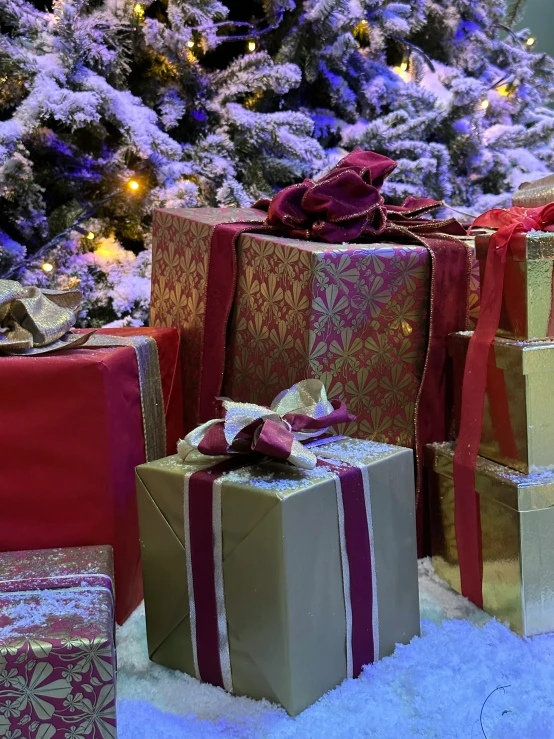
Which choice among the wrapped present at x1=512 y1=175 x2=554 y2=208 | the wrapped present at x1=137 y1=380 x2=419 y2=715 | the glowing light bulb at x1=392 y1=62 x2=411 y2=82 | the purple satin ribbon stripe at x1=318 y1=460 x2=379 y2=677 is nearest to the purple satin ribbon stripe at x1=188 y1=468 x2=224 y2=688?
the wrapped present at x1=137 y1=380 x2=419 y2=715

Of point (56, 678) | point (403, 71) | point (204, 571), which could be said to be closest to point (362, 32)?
point (403, 71)

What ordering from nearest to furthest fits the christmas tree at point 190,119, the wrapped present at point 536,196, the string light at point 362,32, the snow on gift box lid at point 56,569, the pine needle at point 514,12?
the snow on gift box lid at point 56,569 → the wrapped present at point 536,196 → the christmas tree at point 190,119 → the string light at point 362,32 → the pine needle at point 514,12

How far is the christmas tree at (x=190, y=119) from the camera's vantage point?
5.07 feet

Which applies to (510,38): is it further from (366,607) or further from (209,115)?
(366,607)

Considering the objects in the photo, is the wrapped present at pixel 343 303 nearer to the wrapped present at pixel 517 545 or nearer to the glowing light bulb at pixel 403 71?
the wrapped present at pixel 517 545

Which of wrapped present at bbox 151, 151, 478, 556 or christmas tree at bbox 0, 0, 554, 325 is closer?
wrapped present at bbox 151, 151, 478, 556

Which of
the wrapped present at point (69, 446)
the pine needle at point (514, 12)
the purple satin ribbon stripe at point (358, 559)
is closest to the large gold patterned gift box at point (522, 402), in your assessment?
the purple satin ribbon stripe at point (358, 559)

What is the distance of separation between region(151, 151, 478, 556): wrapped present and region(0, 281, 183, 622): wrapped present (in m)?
0.18

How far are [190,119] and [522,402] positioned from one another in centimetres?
136

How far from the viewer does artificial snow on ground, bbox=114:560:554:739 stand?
0.67m

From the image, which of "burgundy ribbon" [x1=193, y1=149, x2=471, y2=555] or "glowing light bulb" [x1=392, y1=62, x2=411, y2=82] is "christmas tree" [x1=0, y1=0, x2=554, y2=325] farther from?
"burgundy ribbon" [x1=193, y1=149, x2=471, y2=555]

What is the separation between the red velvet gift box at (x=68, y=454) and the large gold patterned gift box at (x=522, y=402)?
0.49 m

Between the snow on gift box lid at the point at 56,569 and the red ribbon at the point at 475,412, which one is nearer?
the snow on gift box lid at the point at 56,569

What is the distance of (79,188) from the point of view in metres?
1.74
